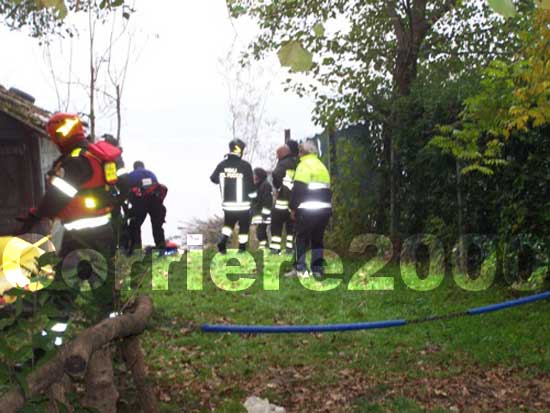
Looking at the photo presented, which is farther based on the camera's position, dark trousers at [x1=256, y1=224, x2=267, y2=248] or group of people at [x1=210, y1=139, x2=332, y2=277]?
dark trousers at [x1=256, y1=224, x2=267, y2=248]

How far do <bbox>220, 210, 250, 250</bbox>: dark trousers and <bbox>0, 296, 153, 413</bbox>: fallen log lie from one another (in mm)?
9971

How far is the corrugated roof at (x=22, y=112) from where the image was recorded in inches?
628

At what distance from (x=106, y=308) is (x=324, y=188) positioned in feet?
23.8

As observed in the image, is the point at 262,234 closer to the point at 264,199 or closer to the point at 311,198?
the point at 264,199

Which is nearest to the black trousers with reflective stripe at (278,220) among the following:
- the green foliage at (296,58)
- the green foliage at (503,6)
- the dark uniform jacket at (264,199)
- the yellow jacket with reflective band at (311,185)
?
the dark uniform jacket at (264,199)

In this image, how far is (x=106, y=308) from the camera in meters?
4.03

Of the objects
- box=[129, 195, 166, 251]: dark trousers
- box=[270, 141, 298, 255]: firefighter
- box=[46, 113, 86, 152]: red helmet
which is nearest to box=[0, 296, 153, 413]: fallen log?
box=[46, 113, 86, 152]: red helmet

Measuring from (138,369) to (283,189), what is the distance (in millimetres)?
9510

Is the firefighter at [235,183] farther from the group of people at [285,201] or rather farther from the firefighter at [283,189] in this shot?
the firefighter at [283,189]

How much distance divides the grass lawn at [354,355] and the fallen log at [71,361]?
854 mm

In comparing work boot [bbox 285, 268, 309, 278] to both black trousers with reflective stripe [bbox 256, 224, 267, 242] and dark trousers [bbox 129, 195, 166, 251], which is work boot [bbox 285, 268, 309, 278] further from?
black trousers with reflective stripe [bbox 256, 224, 267, 242]

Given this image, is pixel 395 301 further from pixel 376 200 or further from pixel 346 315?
pixel 376 200

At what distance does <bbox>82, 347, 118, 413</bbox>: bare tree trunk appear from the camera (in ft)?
11.5

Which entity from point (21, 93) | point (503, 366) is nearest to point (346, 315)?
point (503, 366)
